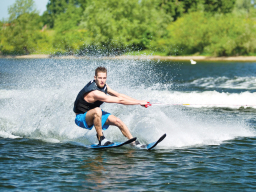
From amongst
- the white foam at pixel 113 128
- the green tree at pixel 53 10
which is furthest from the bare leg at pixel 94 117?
the green tree at pixel 53 10

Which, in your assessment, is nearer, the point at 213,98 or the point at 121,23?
the point at 213,98

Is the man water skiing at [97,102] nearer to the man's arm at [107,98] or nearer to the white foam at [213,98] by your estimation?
the man's arm at [107,98]

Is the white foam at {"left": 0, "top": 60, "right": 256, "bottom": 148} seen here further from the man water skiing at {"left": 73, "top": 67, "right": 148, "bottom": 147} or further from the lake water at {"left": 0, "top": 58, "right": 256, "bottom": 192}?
the man water skiing at {"left": 73, "top": 67, "right": 148, "bottom": 147}

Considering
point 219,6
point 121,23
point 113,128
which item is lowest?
point 113,128

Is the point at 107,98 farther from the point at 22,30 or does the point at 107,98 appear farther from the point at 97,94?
the point at 22,30

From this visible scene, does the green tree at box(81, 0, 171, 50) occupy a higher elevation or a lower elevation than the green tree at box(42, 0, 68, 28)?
lower

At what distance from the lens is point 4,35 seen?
56.4 meters

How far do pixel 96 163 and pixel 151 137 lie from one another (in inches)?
67.8

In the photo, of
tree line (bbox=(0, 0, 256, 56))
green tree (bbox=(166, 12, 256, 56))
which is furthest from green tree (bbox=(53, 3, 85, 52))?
green tree (bbox=(166, 12, 256, 56))

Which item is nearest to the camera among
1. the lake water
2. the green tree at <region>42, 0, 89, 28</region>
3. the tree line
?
the lake water

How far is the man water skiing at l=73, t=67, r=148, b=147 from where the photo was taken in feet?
20.5

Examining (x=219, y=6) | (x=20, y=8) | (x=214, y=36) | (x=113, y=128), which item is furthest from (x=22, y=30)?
(x=113, y=128)

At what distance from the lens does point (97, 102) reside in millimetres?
6559

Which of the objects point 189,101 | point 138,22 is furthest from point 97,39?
point 189,101
